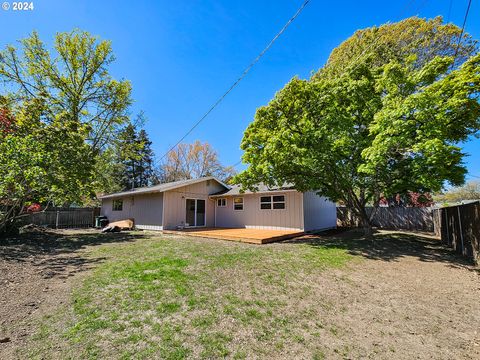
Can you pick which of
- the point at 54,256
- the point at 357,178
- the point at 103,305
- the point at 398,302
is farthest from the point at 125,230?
the point at 398,302

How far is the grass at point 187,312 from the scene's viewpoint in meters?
2.78

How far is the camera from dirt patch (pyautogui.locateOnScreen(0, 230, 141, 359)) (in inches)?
122

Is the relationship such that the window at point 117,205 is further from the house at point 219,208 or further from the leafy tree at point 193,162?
the leafy tree at point 193,162

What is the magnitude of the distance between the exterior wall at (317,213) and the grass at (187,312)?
739 cm

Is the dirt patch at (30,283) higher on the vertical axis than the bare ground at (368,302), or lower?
higher

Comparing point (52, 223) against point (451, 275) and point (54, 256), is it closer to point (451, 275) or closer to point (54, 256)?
point (54, 256)

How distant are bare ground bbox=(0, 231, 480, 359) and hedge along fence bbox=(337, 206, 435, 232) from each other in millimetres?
10569

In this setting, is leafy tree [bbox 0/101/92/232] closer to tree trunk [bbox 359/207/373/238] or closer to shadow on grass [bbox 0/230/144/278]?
shadow on grass [bbox 0/230/144/278]

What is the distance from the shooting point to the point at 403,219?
17.2 m

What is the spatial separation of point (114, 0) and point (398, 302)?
12.1 meters

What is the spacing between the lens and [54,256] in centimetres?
743

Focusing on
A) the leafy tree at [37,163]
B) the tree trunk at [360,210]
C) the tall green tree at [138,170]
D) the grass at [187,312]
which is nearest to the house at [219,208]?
the tree trunk at [360,210]

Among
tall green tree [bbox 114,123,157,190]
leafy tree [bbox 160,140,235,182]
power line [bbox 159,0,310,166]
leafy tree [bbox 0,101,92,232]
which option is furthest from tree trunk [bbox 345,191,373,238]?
tall green tree [bbox 114,123,157,190]

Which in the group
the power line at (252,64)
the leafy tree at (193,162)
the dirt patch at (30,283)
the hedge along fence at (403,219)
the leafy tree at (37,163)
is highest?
the leafy tree at (193,162)
